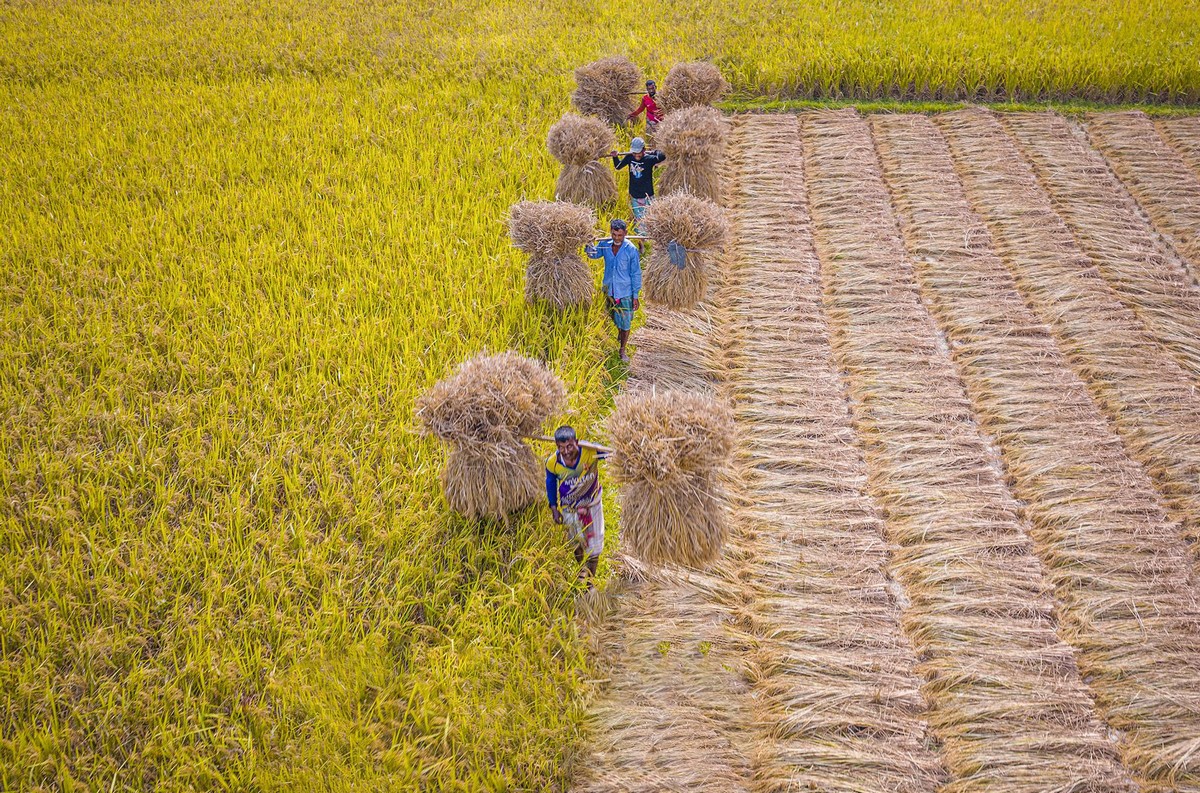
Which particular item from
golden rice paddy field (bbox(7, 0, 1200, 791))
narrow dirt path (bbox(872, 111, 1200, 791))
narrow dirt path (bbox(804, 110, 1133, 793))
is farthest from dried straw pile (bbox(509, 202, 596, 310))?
narrow dirt path (bbox(872, 111, 1200, 791))

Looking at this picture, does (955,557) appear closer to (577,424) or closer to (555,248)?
(577,424)

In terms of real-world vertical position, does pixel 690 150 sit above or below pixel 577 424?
above

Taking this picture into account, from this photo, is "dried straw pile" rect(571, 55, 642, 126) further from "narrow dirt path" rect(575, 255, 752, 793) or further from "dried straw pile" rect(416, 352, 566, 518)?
"narrow dirt path" rect(575, 255, 752, 793)

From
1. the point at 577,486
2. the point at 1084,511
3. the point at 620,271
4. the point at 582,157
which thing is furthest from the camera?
the point at 582,157

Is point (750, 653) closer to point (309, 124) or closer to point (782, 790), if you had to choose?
point (782, 790)

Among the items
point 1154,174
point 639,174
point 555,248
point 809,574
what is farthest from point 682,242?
point 1154,174

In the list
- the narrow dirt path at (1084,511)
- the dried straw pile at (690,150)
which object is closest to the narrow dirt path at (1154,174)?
the narrow dirt path at (1084,511)

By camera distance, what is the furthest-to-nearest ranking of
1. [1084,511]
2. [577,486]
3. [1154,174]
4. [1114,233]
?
[1154,174] < [1114,233] < [1084,511] < [577,486]
